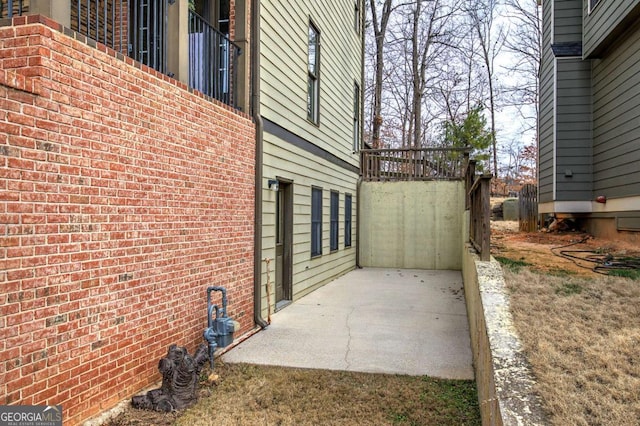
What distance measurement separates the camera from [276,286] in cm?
675

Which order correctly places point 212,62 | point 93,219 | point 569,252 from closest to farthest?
point 93,219 → point 212,62 → point 569,252

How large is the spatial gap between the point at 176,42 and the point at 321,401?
334 centimetres

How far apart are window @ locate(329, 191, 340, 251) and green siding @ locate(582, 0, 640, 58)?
5917 millimetres

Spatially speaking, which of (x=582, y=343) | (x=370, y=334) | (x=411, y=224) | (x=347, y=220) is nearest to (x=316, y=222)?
(x=347, y=220)

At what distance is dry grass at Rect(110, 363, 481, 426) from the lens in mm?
3295

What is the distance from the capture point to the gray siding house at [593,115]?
7797mm

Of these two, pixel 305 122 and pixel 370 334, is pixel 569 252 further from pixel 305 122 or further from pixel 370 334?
pixel 305 122

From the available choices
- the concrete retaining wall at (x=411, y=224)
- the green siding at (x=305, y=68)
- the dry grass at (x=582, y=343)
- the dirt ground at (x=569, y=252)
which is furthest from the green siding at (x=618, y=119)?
the green siding at (x=305, y=68)

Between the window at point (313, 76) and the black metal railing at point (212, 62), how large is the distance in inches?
106

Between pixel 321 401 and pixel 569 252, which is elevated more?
pixel 569 252

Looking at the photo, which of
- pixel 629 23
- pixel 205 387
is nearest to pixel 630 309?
pixel 205 387

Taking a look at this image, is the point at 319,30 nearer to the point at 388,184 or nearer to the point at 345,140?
the point at 345,140

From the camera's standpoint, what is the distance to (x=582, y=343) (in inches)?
112

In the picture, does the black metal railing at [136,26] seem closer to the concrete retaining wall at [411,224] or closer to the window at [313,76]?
the window at [313,76]
